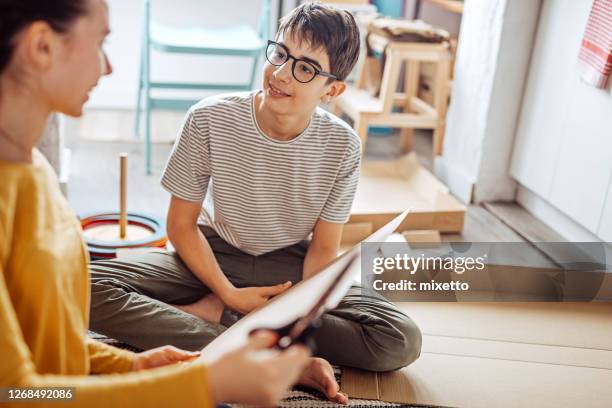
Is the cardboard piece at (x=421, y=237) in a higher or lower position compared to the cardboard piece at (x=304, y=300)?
lower

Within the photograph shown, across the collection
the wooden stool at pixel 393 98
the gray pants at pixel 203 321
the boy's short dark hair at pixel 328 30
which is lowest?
the gray pants at pixel 203 321

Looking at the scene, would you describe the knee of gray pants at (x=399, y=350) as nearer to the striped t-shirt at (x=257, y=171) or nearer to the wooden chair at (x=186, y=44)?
the striped t-shirt at (x=257, y=171)

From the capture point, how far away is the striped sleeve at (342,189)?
1.54 metres

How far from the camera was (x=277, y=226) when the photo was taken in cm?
156

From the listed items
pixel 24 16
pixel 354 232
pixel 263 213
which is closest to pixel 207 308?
pixel 263 213

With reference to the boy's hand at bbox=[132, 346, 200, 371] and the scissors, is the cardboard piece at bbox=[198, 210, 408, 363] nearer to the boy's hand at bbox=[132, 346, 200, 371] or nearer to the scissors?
the scissors

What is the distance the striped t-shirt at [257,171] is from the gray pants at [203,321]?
2.4 inches

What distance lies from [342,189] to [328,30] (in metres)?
0.34

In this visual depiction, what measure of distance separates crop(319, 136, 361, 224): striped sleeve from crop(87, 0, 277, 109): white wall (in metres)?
2.03

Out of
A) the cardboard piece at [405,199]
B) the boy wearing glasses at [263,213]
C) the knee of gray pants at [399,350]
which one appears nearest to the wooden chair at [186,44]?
the cardboard piece at [405,199]

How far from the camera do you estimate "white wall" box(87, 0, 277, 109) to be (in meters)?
3.33

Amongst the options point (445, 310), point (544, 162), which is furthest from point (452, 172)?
point (445, 310)

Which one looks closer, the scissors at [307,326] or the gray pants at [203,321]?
the scissors at [307,326]

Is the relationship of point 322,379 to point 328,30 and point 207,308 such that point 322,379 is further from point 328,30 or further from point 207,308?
point 328,30
